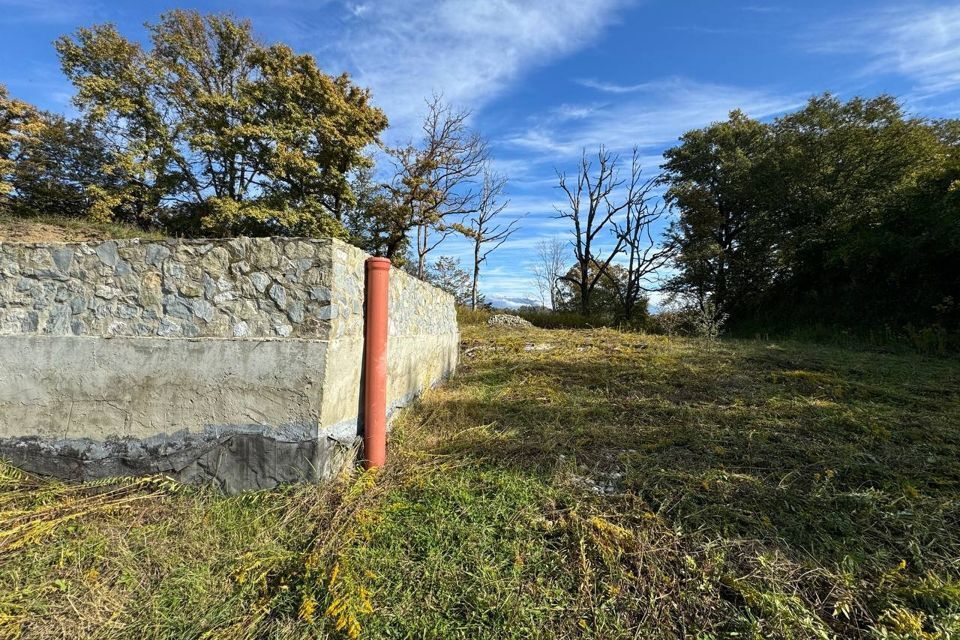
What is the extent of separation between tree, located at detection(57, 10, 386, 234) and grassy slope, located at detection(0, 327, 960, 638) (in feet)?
41.4

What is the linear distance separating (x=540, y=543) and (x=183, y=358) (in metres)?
2.27

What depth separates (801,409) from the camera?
3.50 m

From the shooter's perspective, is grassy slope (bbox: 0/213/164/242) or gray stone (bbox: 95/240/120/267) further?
grassy slope (bbox: 0/213/164/242)

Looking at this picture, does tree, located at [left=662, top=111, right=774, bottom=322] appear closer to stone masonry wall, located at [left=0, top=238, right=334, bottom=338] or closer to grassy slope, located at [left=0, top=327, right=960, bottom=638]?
grassy slope, located at [left=0, top=327, right=960, bottom=638]

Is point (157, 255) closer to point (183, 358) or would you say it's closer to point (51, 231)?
point (183, 358)

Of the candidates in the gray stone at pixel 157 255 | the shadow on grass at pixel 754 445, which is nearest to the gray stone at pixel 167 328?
the gray stone at pixel 157 255

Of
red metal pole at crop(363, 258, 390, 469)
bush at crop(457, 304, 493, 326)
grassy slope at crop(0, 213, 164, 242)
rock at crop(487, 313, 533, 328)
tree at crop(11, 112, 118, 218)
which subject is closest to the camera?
red metal pole at crop(363, 258, 390, 469)

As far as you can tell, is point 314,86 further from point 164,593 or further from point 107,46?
point 164,593

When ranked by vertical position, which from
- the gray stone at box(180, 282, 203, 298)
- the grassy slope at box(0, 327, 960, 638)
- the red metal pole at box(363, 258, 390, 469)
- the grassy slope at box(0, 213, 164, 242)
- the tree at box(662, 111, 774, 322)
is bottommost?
the grassy slope at box(0, 327, 960, 638)

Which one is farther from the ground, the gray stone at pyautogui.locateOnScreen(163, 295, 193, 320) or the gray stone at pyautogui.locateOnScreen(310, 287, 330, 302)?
the gray stone at pyautogui.locateOnScreen(310, 287, 330, 302)

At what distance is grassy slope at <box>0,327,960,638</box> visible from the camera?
1491 millimetres

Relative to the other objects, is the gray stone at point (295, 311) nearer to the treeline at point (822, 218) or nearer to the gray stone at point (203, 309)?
the gray stone at point (203, 309)

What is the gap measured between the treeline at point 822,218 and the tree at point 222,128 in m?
13.1

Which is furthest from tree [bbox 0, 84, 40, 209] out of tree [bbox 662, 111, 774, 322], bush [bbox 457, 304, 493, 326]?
tree [bbox 662, 111, 774, 322]
